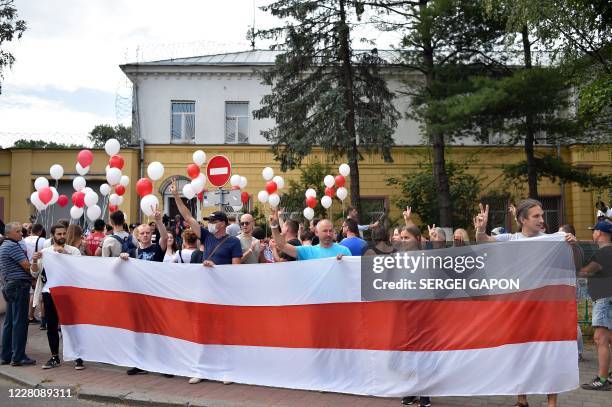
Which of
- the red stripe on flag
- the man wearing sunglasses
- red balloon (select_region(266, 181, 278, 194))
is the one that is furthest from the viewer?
red balloon (select_region(266, 181, 278, 194))

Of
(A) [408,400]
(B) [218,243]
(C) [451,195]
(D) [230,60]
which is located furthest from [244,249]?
(D) [230,60]

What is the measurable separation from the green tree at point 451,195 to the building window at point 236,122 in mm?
8800

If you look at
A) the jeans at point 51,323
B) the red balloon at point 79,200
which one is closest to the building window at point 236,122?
the red balloon at point 79,200

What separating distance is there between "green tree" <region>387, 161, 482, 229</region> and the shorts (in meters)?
18.5

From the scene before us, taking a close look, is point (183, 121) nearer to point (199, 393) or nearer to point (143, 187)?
point (143, 187)

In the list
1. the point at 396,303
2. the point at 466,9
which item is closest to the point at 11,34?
the point at 466,9

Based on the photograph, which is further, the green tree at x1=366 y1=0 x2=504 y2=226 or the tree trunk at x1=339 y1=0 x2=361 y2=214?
the tree trunk at x1=339 y1=0 x2=361 y2=214

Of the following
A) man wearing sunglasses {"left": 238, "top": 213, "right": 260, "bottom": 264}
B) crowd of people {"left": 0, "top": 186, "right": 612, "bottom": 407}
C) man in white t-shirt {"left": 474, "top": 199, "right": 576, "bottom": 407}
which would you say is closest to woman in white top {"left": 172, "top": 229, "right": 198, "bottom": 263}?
crowd of people {"left": 0, "top": 186, "right": 612, "bottom": 407}

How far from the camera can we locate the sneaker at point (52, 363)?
7687 millimetres

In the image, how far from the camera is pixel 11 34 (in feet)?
91.2

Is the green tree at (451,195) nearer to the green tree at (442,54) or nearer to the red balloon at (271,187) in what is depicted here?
the green tree at (442,54)

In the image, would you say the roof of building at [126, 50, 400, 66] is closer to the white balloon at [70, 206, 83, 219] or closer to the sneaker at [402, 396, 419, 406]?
the white balloon at [70, 206, 83, 219]

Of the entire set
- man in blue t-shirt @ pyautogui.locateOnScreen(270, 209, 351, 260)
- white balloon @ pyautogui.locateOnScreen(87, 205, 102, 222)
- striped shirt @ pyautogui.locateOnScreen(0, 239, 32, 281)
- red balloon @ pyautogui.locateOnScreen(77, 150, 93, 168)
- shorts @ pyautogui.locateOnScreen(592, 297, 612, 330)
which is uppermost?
red balloon @ pyautogui.locateOnScreen(77, 150, 93, 168)

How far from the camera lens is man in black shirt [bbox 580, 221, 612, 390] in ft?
20.9
